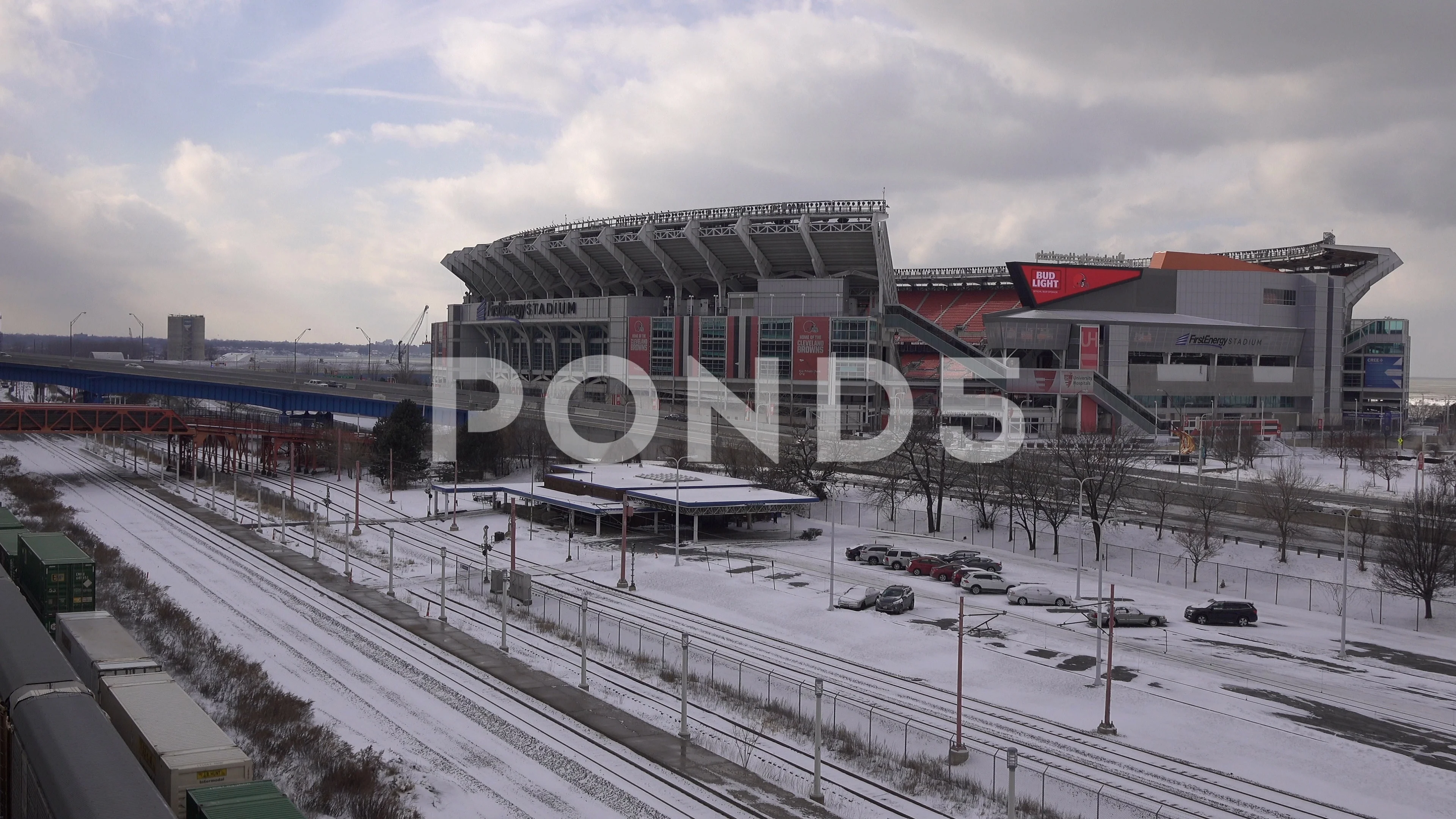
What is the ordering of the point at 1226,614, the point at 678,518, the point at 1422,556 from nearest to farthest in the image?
1. the point at 1226,614
2. the point at 1422,556
3. the point at 678,518

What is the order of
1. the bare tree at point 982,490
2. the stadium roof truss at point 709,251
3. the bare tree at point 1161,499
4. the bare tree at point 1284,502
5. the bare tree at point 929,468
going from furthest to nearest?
1. the stadium roof truss at point 709,251
2. the bare tree at point 929,468
3. the bare tree at point 982,490
4. the bare tree at point 1161,499
5. the bare tree at point 1284,502

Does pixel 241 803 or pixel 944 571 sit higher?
pixel 241 803

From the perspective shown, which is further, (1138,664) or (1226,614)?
(1226,614)

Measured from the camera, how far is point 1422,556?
38.8 metres

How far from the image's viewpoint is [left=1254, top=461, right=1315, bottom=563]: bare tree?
48.2m

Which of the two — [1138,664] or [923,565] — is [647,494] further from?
[1138,664]

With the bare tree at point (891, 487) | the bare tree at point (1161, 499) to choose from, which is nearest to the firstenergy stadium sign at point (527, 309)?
the bare tree at point (891, 487)

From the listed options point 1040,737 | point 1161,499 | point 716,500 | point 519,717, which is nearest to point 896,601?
point 1040,737

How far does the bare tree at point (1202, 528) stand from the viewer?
46.6 meters

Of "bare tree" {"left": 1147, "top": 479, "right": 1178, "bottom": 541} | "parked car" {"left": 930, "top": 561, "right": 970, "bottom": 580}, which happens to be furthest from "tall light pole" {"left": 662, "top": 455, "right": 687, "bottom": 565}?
"bare tree" {"left": 1147, "top": 479, "right": 1178, "bottom": 541}

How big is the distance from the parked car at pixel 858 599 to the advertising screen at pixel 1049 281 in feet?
221

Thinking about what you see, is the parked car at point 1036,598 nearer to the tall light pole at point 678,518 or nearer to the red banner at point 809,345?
the tall light pole at point 678,518

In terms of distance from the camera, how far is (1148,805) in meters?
21.5

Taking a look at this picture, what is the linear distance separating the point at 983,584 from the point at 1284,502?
1788cm
